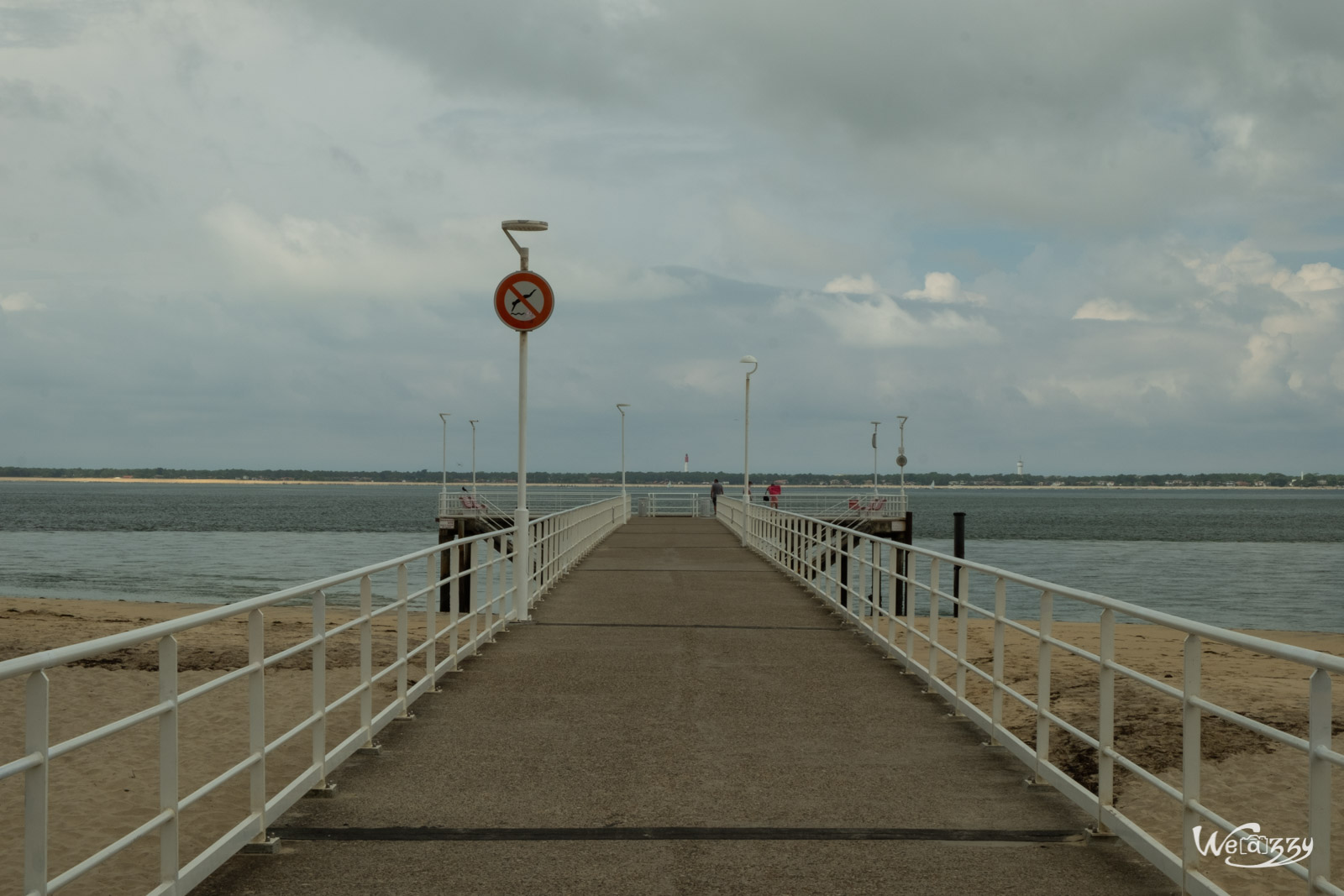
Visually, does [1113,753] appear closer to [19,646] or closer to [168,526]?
[19,646]

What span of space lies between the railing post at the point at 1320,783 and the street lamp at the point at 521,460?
986 centimetres

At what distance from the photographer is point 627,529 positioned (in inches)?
1465

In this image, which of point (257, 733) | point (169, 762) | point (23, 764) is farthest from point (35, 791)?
point (257, 733)

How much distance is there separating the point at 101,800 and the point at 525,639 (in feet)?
12.7

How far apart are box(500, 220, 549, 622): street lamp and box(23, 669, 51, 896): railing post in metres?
9.42

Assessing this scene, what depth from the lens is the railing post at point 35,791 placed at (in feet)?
10.8

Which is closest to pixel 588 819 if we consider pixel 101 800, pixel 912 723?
pixel 912 723

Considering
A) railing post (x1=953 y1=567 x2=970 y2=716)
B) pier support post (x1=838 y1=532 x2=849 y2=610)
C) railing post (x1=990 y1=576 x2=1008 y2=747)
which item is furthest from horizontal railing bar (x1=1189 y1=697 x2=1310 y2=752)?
pier support post (x1=838 y1=532 x2=849 y2=610)

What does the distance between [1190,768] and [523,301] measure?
9.43 meters

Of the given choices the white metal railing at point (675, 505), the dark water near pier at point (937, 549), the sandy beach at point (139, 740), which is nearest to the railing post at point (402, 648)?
the sandy beach at point (139, 740)

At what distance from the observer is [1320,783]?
11.5ft

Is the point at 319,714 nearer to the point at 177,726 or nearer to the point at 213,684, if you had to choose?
the point at 177,726

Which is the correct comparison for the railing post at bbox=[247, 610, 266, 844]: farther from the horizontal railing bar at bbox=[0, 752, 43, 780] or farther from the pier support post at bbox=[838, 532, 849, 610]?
the pier support post at bbox=[838, 532, 849, 610]

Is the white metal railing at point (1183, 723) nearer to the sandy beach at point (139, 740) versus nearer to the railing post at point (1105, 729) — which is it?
the railing post at point (1105, 729)
